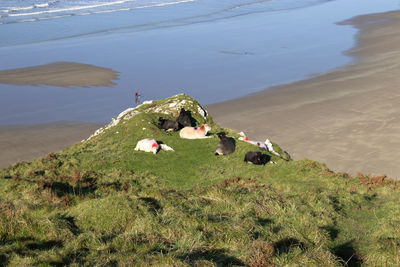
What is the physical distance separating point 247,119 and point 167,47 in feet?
77.7

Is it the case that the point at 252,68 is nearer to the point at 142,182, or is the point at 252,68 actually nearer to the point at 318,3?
the point at 142,182

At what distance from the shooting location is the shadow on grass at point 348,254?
8461 millimetres

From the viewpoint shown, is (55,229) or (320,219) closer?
(55,229)

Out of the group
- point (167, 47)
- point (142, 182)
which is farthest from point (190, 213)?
point (167, 47)

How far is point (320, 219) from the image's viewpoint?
417 inches

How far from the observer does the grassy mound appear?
26.7ft

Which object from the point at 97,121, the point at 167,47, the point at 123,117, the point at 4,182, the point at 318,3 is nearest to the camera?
the point at 4,182

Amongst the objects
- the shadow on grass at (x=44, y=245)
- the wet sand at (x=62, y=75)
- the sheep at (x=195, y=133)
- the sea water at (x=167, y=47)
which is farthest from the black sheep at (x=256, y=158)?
the wet sand at (x=62, y=75)

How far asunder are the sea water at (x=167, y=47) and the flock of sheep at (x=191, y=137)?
42.6 feet

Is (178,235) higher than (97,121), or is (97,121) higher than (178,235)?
(178,235)

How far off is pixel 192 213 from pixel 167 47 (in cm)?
4612

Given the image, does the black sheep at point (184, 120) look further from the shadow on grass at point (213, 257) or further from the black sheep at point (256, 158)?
the shadow on grass at point (213, 257)

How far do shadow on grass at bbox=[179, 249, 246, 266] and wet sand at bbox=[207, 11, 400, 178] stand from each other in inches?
743

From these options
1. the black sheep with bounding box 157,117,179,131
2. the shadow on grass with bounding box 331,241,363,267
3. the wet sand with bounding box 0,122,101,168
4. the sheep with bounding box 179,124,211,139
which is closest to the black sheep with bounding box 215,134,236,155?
the sheep with bounding box 179,124,211,139
